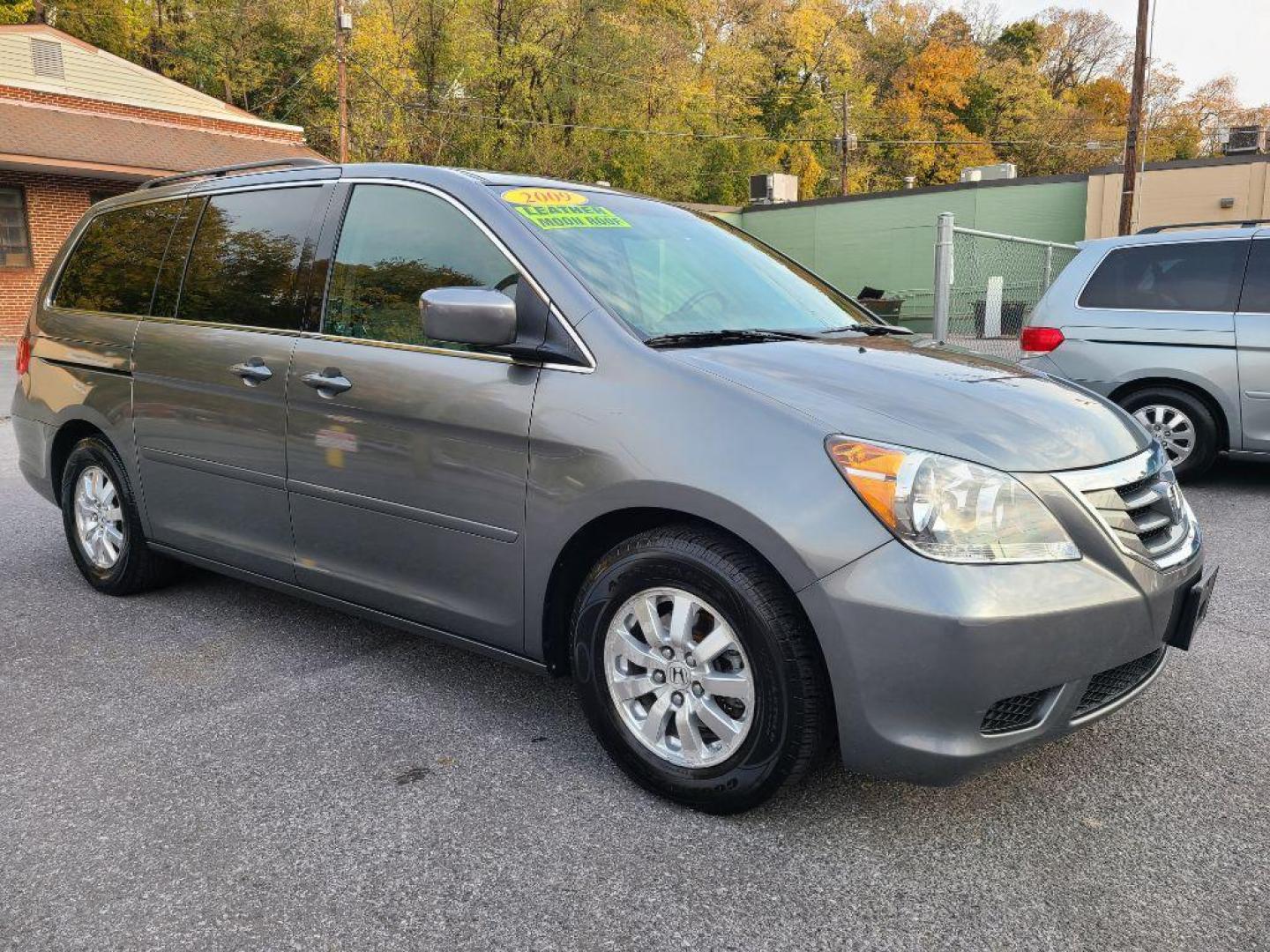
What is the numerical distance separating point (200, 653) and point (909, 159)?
59.9 m

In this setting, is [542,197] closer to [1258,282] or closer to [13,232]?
[1258,282]

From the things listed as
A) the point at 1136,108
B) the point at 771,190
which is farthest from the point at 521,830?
the point at 771,190

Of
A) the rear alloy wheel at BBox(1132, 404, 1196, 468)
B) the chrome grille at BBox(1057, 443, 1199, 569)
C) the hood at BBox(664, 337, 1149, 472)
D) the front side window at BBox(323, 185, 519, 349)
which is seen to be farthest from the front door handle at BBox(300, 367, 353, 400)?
the rear alloy wheel at BBox(1132, 404, 1196, 468)

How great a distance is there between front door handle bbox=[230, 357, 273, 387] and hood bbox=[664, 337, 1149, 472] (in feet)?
5.32

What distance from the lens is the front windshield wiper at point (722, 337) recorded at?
114 inches

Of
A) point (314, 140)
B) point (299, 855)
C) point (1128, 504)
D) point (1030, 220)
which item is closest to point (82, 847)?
point (299, 855)

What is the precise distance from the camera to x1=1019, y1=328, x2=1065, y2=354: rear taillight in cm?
714

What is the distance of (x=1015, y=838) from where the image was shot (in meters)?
2.57

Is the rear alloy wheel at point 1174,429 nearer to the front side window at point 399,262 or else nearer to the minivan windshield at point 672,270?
the minivan windshield at point 672,270

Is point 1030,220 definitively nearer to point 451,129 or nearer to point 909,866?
point 451,129

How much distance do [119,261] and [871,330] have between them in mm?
3256

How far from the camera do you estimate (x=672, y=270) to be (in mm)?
3379

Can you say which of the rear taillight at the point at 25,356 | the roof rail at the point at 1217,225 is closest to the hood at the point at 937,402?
the rear taillight at the point at 25,356

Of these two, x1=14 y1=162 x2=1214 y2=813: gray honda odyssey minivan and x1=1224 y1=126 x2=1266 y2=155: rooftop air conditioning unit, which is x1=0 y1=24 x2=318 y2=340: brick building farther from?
x1=1224 y1=126 x2=1266 y2=155: rooftop air conditioning unit
